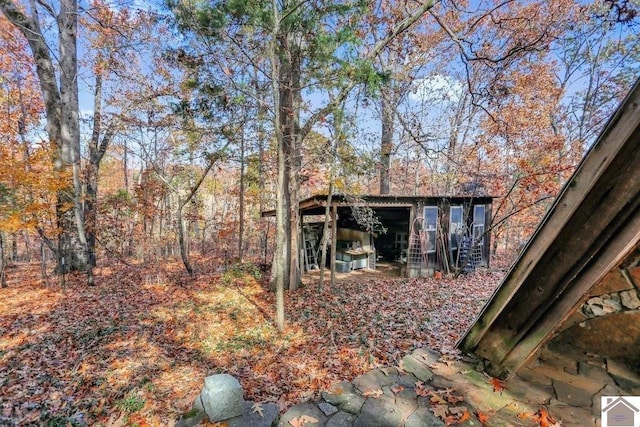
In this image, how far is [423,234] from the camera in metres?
9.69

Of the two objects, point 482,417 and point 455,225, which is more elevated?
point 455,225

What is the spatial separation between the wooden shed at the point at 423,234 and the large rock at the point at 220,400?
6122mm

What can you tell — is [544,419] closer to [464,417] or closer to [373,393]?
[464,417]

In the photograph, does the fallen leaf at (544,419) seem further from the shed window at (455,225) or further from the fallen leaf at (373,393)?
the shed window at (455,225)

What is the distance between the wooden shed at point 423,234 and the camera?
31.5 feet

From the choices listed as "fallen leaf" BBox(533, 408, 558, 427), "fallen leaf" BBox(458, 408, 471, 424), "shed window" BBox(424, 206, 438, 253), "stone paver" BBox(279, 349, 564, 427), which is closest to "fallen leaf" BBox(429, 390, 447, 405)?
"stone paver" BBox(279, 349, 564, 427)

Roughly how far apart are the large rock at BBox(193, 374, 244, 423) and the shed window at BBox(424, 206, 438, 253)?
833 centimetres

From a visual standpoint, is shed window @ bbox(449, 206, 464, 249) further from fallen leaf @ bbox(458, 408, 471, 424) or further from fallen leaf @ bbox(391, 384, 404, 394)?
fallen leaf @ bbox(458, 408, 471, 424)

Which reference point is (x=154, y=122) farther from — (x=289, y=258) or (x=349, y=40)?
(x=349, y=40)

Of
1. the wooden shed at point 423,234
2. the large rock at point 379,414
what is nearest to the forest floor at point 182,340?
the large rock at point 379,414

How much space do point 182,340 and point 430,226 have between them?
834cm

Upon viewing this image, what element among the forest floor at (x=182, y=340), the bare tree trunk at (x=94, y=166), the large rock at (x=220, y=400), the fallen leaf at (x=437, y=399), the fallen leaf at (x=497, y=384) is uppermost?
the bare tree trunk at (x=94, y=166)

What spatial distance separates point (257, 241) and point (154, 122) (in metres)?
11.5

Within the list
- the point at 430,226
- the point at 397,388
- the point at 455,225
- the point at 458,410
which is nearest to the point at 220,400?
the point at 397,388
